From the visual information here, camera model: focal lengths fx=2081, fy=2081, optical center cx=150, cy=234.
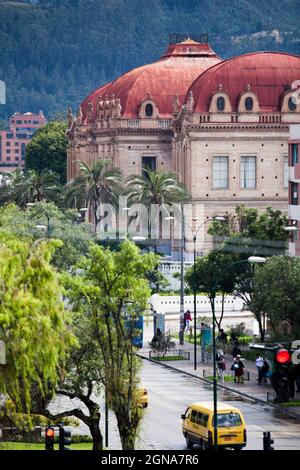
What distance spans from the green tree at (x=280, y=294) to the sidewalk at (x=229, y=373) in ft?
6.82

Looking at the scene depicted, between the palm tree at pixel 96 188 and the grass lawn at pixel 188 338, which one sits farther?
the palm tree at pixel 96 188

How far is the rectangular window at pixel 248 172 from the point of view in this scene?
146125 mm

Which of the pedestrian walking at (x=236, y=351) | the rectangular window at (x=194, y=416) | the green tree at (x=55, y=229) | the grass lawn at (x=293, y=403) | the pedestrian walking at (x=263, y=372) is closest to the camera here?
the rectangular window at (x=194, y=416)

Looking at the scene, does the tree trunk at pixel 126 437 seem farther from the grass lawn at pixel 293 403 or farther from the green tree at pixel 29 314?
the grass lawn at pixel 293 403

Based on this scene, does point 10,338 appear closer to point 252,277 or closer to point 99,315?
point 99,315

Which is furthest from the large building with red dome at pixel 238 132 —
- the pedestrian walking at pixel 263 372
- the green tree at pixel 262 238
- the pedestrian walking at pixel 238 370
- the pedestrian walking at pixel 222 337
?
the pedestrian walking at pixel 263 372

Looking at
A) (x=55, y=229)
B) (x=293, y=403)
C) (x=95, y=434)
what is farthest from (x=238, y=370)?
(x=55, y=229)

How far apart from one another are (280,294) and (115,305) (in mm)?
21038

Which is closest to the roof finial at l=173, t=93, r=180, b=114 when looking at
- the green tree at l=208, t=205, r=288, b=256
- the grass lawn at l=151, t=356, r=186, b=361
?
the green tree at l=208, t=205, r=288, b=256

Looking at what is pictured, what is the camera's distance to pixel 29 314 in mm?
42094

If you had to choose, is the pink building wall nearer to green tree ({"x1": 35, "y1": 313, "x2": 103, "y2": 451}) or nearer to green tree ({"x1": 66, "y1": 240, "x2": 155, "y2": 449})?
green tree ({"x1": 66, "y1": 240, "x2": 155, "y2": 449})

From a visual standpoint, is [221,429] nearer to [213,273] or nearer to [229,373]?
[229,373]
